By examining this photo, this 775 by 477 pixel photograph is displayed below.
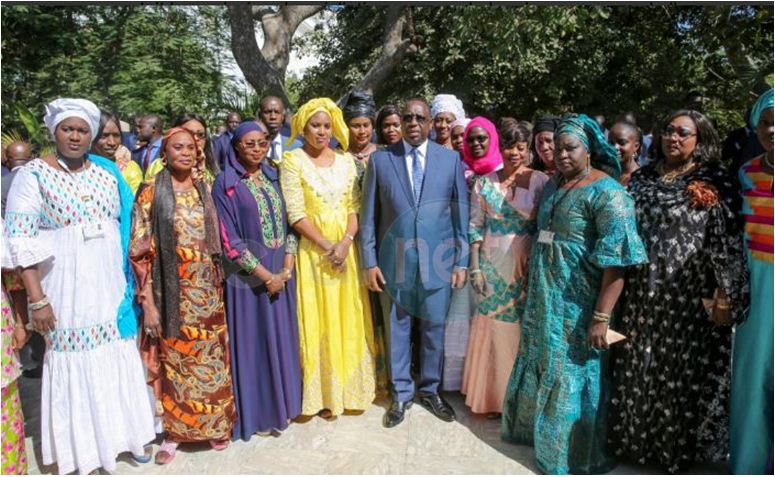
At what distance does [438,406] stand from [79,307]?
2298 mm

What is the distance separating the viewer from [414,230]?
12.2 feet

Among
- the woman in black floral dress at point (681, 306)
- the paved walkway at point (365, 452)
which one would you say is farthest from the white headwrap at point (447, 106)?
the paved walkway at point (365, 452)

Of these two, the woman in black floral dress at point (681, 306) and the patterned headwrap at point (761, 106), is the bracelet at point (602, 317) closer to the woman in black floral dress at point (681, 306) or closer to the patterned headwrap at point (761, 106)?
the woman in black floral dress at point (681, 306)

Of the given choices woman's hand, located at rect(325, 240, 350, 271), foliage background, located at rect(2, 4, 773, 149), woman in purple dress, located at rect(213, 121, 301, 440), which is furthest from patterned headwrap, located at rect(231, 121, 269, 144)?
foliage background, located at rect(2, 4, 773, 149)

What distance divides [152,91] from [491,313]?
34.6 ft

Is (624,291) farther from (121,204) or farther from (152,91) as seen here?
(152,91)

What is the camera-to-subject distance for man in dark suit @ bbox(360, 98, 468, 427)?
374 centimetres

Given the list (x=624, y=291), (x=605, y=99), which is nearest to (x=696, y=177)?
(x=624, y=291)

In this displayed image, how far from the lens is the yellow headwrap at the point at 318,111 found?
3.75 m

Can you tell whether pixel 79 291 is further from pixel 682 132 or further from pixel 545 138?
pixel 682 132

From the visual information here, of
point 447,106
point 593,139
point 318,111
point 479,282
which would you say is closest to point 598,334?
point 479,282

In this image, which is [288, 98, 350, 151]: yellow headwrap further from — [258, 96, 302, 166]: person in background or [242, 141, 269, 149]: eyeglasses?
[258, 96, 302, 166]: person in background

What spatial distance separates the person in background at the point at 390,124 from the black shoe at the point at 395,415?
1.80 metres

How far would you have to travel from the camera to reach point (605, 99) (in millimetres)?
14586
